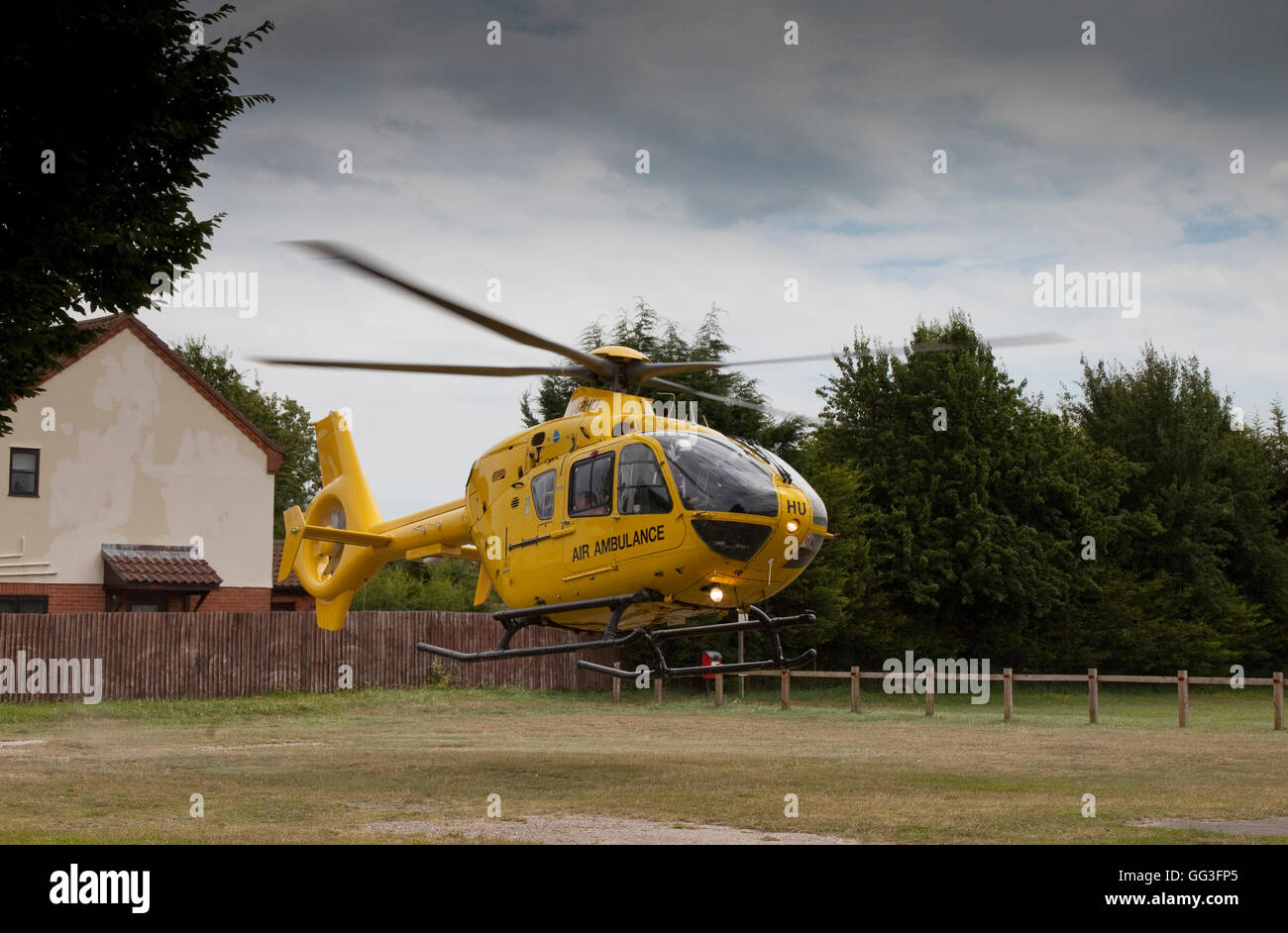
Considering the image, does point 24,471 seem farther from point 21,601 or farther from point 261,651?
point 261,651

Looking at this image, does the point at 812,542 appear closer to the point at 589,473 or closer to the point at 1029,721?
the point at 589,473

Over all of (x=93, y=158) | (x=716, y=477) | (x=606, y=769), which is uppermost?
(x=93, y=158)

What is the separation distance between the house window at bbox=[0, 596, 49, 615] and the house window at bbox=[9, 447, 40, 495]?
268 centimetres

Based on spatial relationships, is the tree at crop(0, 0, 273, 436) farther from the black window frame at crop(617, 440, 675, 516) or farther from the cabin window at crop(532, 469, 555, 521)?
the black window frame at crop(617, 440, 675, 516)

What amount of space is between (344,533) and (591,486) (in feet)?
16.5

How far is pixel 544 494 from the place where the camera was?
15391 millimetres

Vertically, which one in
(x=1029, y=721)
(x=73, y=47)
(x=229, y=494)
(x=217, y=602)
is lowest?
(x=1029, y=721)

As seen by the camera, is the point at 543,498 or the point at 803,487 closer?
the point at 803,487

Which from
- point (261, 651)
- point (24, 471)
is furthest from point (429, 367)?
point (24, 471)

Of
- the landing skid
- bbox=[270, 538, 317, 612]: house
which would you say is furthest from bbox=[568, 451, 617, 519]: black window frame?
bbox=[270, 538, 317, 612]: house

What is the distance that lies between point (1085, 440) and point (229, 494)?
30.8 m

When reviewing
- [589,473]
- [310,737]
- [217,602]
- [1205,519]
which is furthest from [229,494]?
[1205,519]

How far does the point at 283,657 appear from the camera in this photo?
31.0 meters

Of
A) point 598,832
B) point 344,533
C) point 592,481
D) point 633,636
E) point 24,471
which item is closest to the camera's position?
point 598,832
